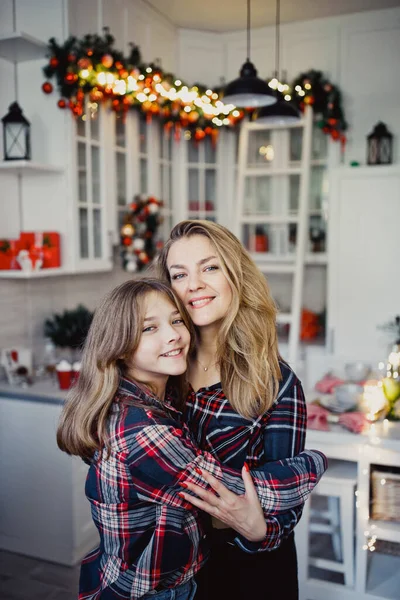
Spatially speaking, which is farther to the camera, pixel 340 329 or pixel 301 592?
pixel 340 329

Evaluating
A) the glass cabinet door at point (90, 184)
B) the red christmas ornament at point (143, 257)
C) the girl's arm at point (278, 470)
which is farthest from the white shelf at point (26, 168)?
the girl's arm at point (278, 470)

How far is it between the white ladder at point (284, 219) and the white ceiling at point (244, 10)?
2.12ft

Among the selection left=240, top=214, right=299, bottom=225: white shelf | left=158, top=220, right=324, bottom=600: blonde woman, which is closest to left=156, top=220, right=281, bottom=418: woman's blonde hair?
left=158, top=220, right=324, bottom=600: blonde woman

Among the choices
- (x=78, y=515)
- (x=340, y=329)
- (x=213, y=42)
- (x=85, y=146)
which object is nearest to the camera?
(x=78, y=515)

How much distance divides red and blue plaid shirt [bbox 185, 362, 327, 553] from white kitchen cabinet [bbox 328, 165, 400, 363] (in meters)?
2.62

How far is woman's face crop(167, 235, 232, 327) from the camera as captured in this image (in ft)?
4.76

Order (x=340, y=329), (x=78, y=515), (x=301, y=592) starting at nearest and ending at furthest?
1. (x=301, y=592)
2. (x=78, y=515)
3. (x=340, y=329)

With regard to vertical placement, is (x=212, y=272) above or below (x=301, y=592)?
above

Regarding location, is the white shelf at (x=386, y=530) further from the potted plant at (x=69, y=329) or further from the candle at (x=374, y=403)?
the potted plant at (x=69, y=329)

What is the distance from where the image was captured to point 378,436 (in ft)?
7.34

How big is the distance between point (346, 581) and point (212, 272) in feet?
5.14

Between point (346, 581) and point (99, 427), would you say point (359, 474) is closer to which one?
point (346, 581)

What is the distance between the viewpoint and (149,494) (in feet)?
4.03

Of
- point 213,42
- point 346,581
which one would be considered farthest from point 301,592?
point 213,42
